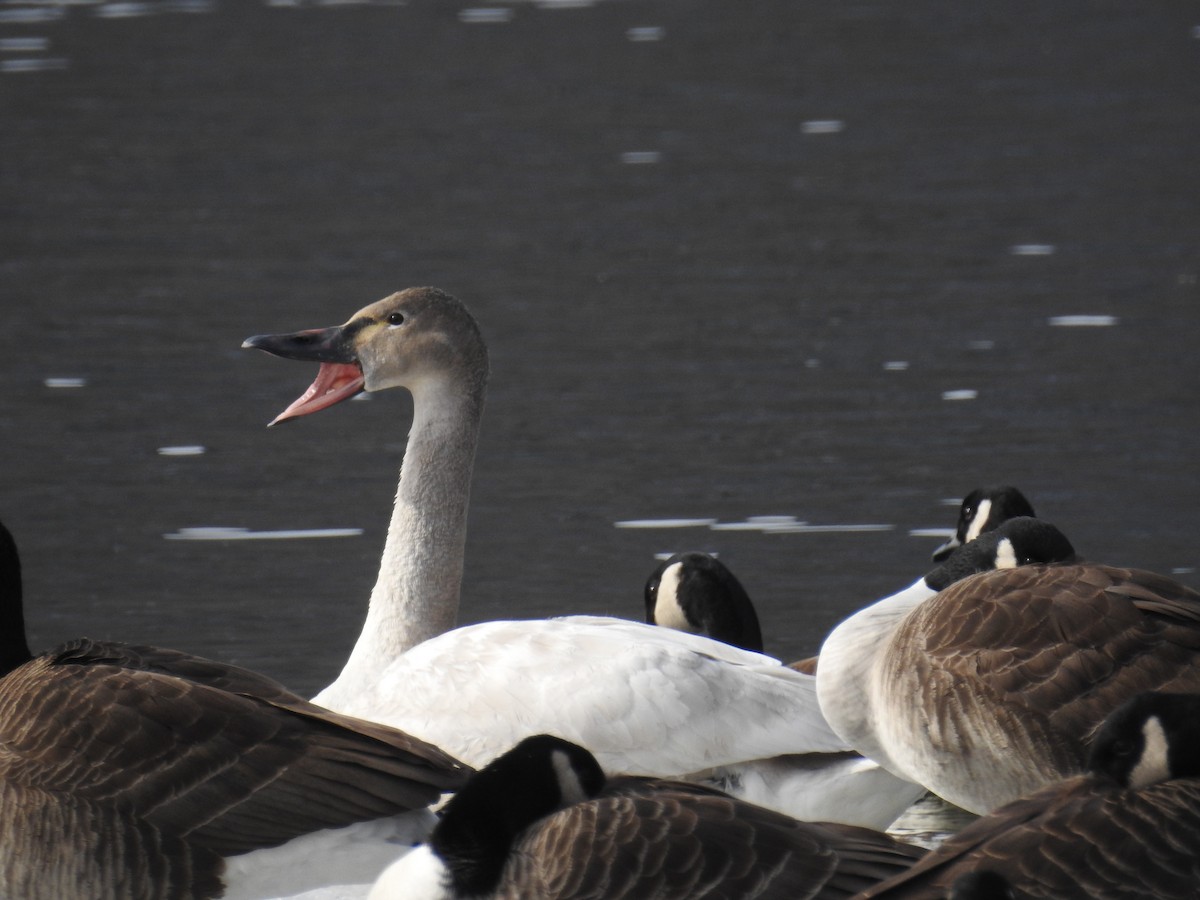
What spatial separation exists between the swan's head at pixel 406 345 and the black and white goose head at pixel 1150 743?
13.5 ft

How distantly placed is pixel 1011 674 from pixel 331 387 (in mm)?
3374

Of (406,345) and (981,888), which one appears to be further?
(406,345)

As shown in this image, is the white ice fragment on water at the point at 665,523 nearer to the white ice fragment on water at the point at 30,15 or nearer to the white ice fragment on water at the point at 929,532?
the white ice fragment on water at the point at 929,532

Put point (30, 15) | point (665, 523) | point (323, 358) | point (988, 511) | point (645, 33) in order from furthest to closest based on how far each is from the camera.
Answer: point (30, 15), point (645, 33), point (665, 523), point (988, 511), point (323, 358)

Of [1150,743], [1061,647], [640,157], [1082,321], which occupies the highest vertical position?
[1150,743]

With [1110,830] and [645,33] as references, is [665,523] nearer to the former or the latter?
[1110,830]

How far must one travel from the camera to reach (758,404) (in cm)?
1462

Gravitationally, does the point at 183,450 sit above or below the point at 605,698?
below

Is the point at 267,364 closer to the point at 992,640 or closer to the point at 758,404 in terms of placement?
the point at 758,404

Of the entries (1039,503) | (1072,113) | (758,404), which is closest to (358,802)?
(1039,503)

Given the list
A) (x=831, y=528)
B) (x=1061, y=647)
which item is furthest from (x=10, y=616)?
(x=831, y=528)

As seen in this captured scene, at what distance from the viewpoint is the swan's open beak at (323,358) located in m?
8.90

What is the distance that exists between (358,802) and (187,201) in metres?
18.5

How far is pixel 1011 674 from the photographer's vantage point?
6836 mm
